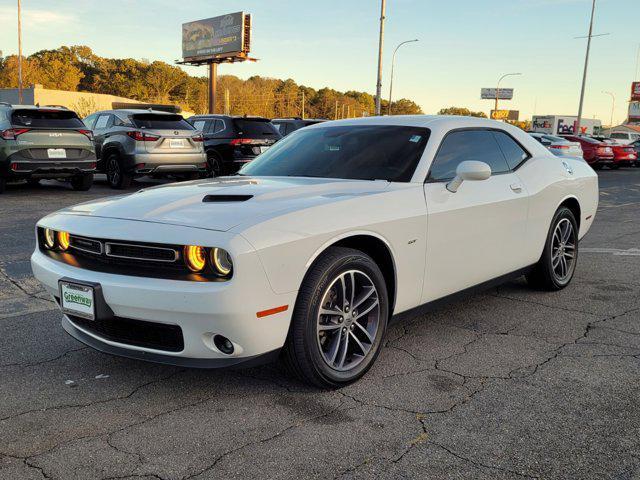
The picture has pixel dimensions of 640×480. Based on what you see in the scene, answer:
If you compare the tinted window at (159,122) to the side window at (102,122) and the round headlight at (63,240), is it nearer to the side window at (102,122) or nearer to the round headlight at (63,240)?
the side window at (102,122)

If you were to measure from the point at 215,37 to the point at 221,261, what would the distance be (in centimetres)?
5288

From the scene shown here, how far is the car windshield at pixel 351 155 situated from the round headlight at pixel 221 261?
1.40m

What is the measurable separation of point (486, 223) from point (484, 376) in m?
1.14

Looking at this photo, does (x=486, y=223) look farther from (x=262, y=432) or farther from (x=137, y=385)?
(x=137, y=385)

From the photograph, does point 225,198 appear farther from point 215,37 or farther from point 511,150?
point 215,37

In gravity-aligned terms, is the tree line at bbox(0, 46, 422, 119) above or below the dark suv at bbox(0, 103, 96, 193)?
above

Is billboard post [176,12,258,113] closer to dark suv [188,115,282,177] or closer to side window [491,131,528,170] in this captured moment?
dark suv [188,115,282,177]

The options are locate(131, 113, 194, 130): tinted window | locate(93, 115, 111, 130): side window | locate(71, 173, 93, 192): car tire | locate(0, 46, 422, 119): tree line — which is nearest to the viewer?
locate(71, 173, 93, 192): car tire

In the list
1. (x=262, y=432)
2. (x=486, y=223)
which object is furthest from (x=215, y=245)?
(x=486, y=223)

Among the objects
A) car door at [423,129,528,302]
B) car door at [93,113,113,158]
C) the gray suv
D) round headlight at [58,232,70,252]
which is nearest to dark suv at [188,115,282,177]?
the gray suv

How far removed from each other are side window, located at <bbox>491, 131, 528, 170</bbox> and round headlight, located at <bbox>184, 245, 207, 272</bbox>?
111 inches

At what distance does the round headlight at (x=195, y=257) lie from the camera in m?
2.83

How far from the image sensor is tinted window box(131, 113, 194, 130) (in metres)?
13.0

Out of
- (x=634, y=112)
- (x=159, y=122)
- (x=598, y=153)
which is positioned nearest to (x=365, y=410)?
(x=159, y=122)
